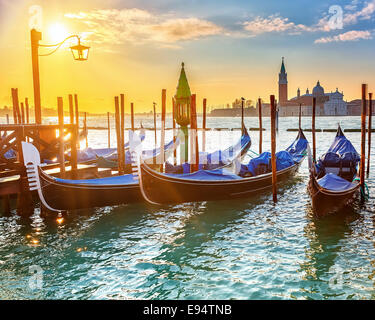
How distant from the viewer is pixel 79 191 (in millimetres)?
6887

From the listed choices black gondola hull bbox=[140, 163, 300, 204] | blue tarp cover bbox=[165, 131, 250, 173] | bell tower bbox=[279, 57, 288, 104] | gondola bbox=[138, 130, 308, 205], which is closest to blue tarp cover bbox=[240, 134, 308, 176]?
gondola bbox=[138, 130, 308, 205]

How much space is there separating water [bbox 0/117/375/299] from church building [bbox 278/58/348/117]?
105122 mm

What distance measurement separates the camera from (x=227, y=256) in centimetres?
537

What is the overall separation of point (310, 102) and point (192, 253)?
356 ft

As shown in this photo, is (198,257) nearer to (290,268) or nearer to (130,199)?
(290,268)

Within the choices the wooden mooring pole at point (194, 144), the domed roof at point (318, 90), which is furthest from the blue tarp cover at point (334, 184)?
the domed roof at point (318, 90)

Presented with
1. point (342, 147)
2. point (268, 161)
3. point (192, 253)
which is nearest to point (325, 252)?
point (192, 253)

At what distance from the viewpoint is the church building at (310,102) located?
10700 cm

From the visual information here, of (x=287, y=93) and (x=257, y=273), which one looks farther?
(x=287, y=93)

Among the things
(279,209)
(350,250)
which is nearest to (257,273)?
(350,250)

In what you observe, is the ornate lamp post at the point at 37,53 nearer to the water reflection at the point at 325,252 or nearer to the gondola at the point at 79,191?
the gondola at the point at 79,191

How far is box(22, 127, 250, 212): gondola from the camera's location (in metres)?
6.43
